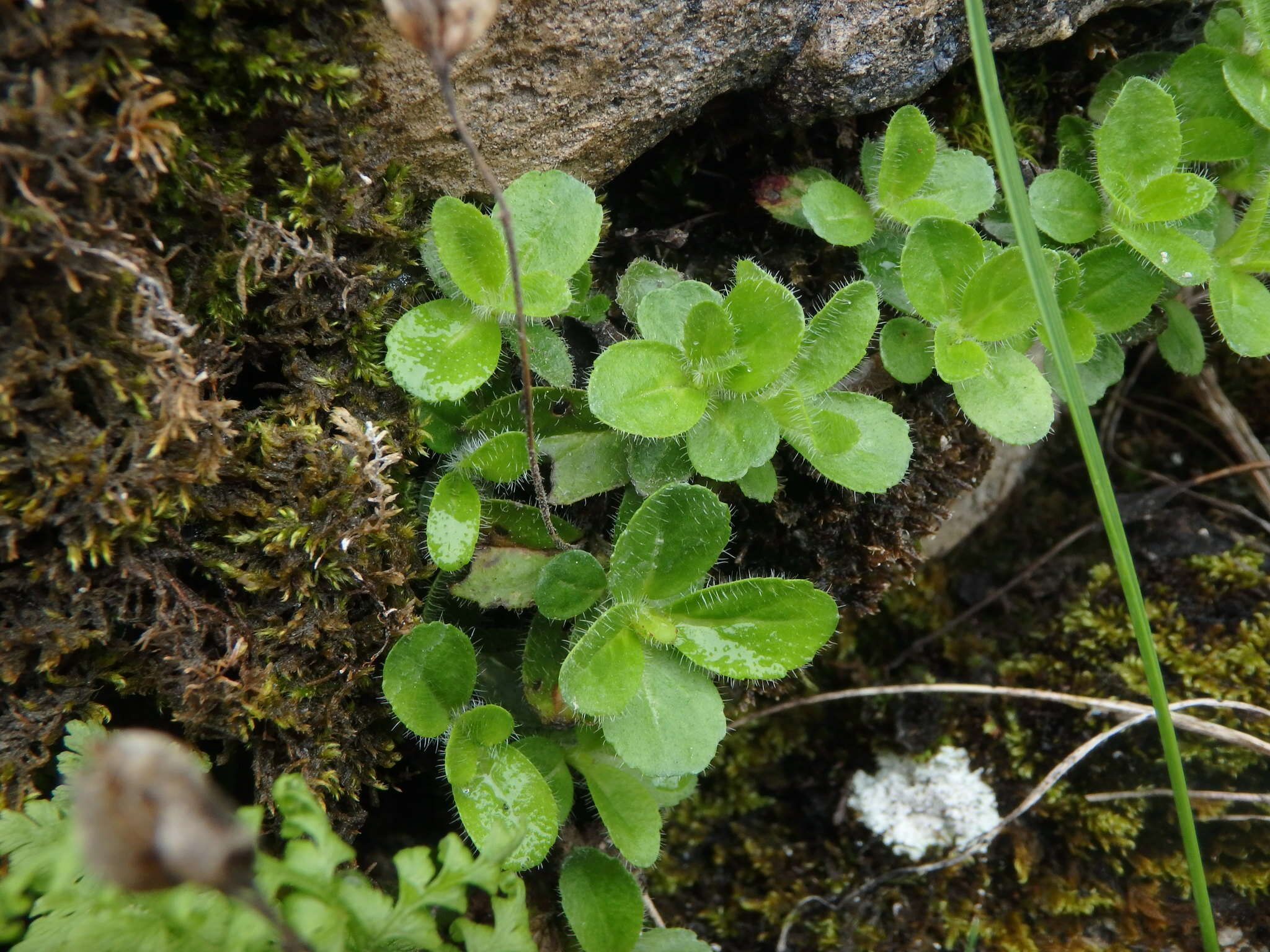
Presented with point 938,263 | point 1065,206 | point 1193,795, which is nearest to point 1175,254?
point 1065,206

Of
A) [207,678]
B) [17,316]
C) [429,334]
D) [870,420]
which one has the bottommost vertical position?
[870,420]

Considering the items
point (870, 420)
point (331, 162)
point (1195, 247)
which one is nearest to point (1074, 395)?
point (870, 420)

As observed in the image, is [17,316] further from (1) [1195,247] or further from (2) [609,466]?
(1) [1195,247]

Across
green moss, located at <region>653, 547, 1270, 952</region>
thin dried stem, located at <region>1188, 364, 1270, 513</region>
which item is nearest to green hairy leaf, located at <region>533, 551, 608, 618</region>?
green moss, located at <region>653, 547, 1270, 952</region>

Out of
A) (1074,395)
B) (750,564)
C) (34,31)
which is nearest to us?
(34,31)

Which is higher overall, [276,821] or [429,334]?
[429,334]

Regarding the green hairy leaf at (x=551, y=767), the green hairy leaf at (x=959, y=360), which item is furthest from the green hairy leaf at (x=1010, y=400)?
the green hairy leaf at (x=551, y=767)

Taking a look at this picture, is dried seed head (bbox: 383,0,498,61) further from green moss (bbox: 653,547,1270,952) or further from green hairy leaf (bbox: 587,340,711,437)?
green moss (bbox: 653,547,1270,952)
